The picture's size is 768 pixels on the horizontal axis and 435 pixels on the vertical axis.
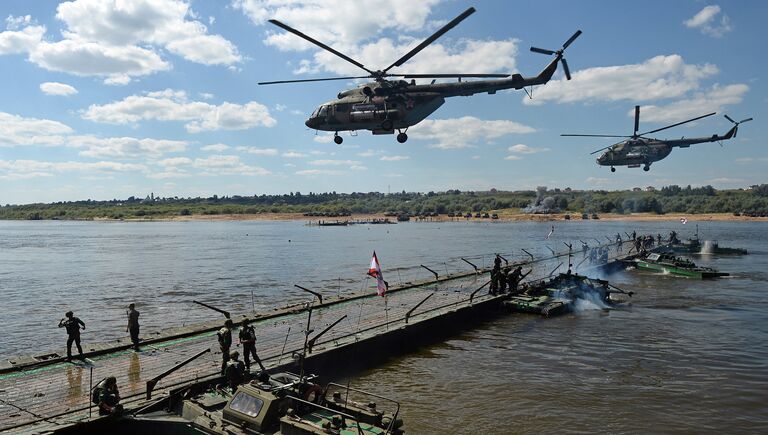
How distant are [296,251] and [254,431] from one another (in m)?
66.7

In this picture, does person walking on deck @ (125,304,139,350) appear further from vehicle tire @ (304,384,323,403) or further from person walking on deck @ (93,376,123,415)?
vehicle tire @ (304,384,323,403)

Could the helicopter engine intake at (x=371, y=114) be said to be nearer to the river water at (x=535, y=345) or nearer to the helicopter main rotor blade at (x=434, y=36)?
the helicopter main rotor blade at (x=434, y=36)

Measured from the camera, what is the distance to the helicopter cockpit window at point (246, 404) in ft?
39.3

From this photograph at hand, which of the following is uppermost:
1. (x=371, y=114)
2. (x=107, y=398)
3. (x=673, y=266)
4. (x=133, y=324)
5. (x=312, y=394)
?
(x=371, y=114)

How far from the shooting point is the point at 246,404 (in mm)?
12227

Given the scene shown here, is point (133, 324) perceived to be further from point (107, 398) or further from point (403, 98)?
point (403, 98)

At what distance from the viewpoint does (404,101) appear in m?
30.8

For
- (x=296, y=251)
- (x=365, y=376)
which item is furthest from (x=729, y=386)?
(x=296, y=251)

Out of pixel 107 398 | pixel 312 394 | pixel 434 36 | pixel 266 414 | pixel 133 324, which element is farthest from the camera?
pixel 434 36

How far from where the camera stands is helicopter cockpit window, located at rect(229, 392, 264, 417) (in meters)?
12.0

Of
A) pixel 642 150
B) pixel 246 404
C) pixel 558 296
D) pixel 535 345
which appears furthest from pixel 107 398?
pixel 642 150

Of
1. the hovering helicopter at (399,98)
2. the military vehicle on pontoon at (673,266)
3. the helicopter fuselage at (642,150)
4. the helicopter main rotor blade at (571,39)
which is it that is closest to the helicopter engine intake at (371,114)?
the hovering helicopter at (399,98)

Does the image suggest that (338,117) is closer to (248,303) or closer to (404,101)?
(404,101)

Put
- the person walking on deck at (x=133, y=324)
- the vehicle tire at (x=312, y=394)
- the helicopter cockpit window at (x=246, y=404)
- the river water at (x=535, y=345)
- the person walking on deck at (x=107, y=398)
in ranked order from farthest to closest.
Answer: the person walking on deck at (x=133, y=324)
the river water at (x=535, y=345)
the person walking on deck at (x=107, y=398)
the vehicle tire at (x=312, y=394)
the helicopter cockpit window at (x=246, y=404)
